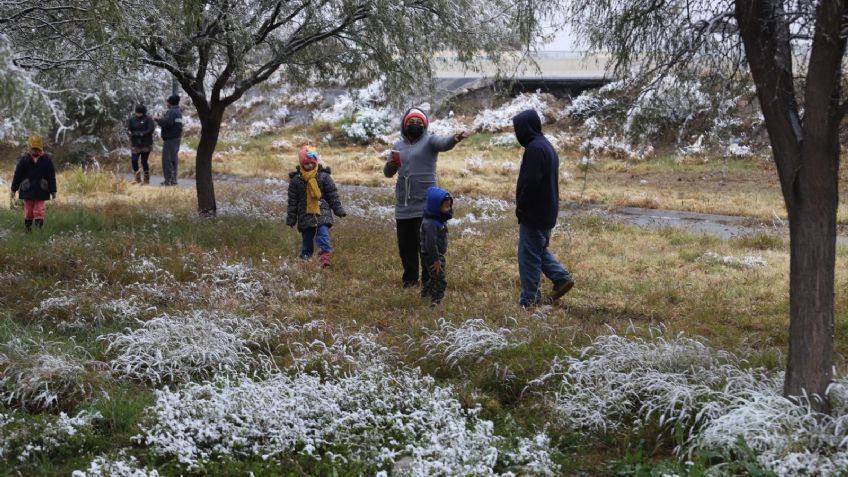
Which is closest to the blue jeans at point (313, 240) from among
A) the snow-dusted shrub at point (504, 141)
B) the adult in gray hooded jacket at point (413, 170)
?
the adult in gray hooded jacket at point (413, 170)

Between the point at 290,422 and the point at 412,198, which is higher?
the point at 412,198

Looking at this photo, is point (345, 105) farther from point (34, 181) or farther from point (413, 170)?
point (413, 170)

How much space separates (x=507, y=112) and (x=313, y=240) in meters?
15.3

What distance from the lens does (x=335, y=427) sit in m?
4.85

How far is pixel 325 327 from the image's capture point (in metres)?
6.89

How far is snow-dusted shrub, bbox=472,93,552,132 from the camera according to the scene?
23.7 meters

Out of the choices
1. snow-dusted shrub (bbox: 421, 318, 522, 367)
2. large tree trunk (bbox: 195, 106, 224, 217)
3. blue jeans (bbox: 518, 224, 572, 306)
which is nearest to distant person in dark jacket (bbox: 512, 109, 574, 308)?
blue jeans (bbox: 518, 224, 572, 306)

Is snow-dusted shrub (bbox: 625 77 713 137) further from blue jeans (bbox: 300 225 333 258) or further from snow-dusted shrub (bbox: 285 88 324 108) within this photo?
snow-dusted shrub (bbox: 285 88 324 108)

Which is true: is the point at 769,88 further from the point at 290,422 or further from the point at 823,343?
the point at 290,422

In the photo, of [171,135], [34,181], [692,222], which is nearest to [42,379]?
[34,181]

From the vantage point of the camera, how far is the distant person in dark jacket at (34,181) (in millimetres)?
11039

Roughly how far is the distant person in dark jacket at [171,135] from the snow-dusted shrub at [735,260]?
11320 mm

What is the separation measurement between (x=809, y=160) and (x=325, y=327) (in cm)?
377

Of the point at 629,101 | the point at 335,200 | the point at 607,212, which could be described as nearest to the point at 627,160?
the point at 607,212
